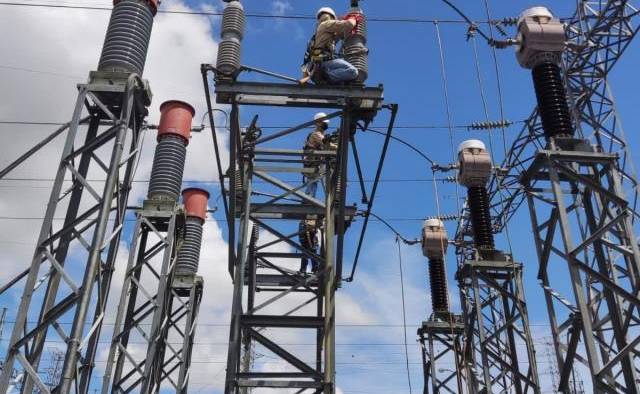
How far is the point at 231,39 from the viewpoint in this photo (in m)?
8.63

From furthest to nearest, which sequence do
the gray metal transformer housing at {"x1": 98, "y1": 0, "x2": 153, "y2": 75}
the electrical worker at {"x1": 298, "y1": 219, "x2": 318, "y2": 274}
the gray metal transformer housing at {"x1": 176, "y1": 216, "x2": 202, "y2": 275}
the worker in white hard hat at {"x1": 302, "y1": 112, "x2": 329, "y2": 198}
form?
the gray metal transformer housing at {"x1": 176, "y1": 216, "x2": 202, "y2": 275}
the electrical worker at {"x1": 298, "y1": 219, "x2": 318, "y2": 274}
the worker in white hard hat at {"x1": 302, "y1": 112, "x2": 329, "y2": 198}
the gray metal transformer housing at {"x1": 98, "y1": 0, "x2": 153, "y2": 75}

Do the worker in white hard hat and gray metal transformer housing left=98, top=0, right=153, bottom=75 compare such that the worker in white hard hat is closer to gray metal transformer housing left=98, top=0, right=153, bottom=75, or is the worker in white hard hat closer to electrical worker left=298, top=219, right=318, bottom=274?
electrical worker left=298, top=219, right=318, bottom=274

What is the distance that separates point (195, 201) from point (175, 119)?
282 cm

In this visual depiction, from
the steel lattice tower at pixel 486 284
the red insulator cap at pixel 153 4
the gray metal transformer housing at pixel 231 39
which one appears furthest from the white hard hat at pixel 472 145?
the red insulator cap at pixel 153 4

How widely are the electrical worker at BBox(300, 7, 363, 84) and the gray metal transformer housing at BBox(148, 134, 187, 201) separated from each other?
471 centimetres

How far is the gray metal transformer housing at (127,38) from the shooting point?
7211 mm

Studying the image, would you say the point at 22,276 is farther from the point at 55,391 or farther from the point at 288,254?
the point at 288,254

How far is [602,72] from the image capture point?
55.5ft

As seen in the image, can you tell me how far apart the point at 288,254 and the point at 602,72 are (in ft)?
37.3

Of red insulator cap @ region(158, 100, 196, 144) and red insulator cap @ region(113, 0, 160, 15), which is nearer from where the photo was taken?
red insulator cap @ region(113, 0, 160, 15)

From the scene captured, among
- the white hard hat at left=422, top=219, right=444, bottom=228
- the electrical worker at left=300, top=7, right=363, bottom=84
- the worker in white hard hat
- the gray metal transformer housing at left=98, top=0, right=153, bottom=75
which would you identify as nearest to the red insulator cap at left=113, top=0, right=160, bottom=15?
the gray metal transformer housing at left=98, top=0, right=153, bottom=75

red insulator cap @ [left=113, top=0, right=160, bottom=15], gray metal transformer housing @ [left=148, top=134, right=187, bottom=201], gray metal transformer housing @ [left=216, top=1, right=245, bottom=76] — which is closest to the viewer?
red insulator cap @ [left=113, top=0, right=160, bottom=15]

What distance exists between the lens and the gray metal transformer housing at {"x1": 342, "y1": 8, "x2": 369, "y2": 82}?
8864 millimetres

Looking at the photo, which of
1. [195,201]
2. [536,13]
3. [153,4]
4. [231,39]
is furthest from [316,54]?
[195,201]
